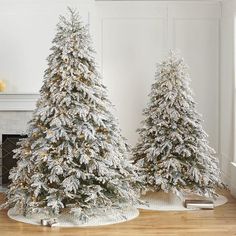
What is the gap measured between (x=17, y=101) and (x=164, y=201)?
2.28 m

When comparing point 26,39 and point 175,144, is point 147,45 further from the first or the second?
point 175,144

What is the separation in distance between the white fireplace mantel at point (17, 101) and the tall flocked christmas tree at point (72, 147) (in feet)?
5.00

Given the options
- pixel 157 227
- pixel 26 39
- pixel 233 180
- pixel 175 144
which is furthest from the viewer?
pixel 26 39

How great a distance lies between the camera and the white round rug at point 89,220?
16.3ft

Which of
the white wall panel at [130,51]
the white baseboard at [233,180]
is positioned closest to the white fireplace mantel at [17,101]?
the white wall panel at [130,51]

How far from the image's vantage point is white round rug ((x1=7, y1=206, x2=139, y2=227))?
16.3 ft

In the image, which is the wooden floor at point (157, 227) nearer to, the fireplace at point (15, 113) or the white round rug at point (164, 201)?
the white round rug at point (164, 201)

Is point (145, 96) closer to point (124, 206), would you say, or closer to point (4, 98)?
point (4, 98)

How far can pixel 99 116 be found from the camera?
17.1 feet

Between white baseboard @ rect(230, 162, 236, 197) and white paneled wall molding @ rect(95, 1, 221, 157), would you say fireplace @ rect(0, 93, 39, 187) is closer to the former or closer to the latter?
white paneled wall molding @ rect(95, 1, 221, 157)

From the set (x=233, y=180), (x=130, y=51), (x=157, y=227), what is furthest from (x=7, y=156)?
(x=233, y=180)

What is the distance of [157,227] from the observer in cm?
490

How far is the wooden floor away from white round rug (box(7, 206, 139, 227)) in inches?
3.2

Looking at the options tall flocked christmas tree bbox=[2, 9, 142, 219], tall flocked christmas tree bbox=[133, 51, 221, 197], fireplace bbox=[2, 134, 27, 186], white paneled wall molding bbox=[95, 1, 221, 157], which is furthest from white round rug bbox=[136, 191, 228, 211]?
fireplace bbox=[2, 134, 27, 186]
